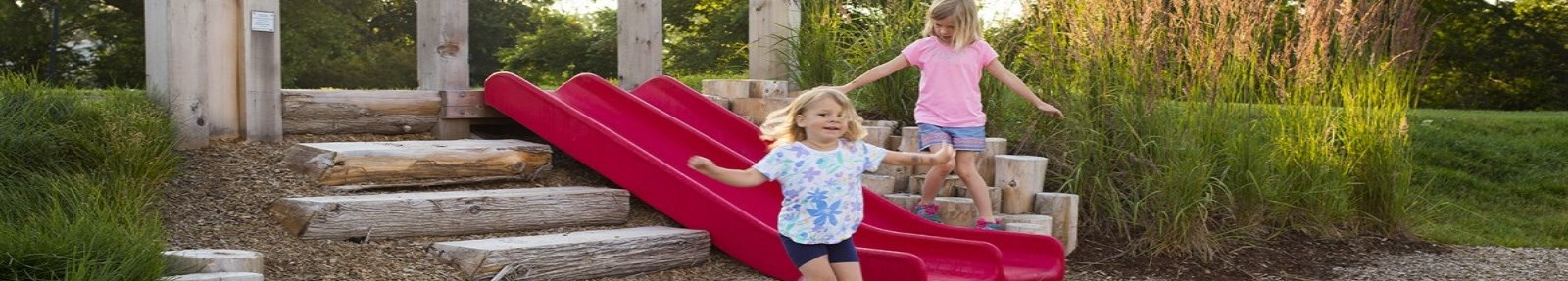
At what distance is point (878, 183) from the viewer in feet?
20.8

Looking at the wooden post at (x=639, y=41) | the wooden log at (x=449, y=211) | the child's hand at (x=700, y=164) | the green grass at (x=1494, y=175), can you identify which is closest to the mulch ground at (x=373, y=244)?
the wooden log at (x=449, y=211)

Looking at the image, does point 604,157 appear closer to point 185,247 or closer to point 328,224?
point 328,224

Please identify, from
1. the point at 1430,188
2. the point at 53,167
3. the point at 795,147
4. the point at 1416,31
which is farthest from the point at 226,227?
the point at 1430,188

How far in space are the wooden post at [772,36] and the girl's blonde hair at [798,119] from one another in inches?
132

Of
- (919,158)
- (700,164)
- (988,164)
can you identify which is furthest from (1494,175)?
(700,164)

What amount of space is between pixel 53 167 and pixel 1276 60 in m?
4.80

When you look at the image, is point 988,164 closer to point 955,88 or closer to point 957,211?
point 957,211

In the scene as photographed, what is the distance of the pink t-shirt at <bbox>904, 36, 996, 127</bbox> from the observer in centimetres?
586

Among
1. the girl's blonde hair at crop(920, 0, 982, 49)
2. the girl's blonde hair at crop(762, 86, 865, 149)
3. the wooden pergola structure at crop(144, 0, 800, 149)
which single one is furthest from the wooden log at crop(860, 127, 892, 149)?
the girl's blonde hair at crop(762, 86, 865, 149)

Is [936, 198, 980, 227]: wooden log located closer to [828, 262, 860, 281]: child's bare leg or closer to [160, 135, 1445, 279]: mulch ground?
[160, 135, 1445, 279]: mulch ground

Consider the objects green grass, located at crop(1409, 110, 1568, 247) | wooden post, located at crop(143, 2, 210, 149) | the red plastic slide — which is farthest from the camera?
green grass, located at crop(1409, 110, 1568, 247)

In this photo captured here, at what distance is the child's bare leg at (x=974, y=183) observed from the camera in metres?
5.80

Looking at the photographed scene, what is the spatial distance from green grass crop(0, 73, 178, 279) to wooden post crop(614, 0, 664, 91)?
2371 mm

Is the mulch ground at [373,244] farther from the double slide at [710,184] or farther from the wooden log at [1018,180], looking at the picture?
the wooden log at [1018,180]
